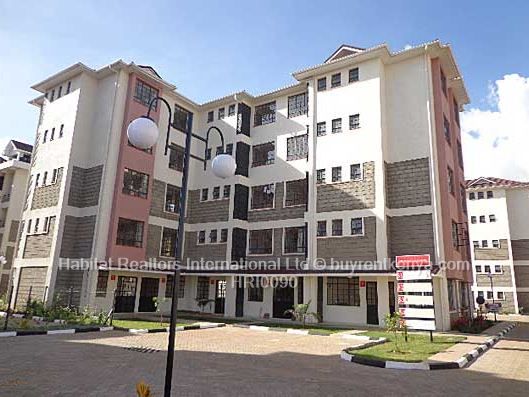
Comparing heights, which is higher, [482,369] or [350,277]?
[350,277]

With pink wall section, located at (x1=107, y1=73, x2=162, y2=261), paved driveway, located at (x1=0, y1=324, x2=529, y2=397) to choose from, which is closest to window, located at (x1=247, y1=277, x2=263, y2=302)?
pink wall section, located at (x1=107, y1=73, x2=162, y2=261)

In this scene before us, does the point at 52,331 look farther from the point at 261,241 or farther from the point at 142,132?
Answer: the point at 261,241

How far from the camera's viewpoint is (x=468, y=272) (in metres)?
24.8

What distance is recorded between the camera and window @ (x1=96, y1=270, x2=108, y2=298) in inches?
862

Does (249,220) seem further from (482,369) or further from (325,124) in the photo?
(482,369)

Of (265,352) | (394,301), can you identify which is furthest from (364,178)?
(265,352)

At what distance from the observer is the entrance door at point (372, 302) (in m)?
20.6

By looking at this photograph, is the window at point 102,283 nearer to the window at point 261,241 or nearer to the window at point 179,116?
the window at point 261,241

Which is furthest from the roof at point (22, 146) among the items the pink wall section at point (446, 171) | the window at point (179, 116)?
the pink wall section at point (446, 171)

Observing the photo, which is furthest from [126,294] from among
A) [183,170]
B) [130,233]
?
[183,170]

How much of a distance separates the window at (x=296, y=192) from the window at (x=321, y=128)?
120 inches

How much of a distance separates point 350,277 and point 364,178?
5.47 meters

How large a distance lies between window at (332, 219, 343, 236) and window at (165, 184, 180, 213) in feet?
35.0

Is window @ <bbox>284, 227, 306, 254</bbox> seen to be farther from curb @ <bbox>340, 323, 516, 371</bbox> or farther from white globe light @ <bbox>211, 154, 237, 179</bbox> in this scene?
white globe light @ <bbox>211, 154, 237, 179</bbox>
